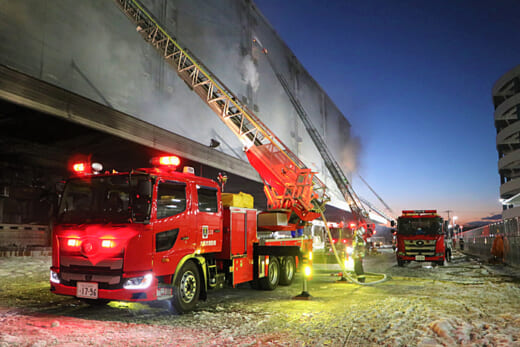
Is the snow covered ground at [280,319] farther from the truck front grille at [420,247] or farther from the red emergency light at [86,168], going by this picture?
the truck front grille at [420,247]

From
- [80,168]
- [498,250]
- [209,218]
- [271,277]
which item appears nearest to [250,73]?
[498,250]

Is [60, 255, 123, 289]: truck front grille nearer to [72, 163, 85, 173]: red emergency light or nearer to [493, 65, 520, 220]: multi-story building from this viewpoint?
[72, 163, 85, 173]: red emergency light

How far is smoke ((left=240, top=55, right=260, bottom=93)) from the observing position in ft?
121

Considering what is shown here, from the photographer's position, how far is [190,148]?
979 inches

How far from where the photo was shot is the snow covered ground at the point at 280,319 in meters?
5.25

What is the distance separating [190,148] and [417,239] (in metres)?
14.0

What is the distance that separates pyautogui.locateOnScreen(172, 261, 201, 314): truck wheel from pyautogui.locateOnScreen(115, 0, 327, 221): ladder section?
7075mm

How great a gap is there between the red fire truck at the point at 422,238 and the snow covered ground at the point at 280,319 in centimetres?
779

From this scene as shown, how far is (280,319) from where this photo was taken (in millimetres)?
6562

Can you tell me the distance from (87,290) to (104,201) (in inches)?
55.7

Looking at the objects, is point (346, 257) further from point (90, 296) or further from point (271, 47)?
point (271, 47)

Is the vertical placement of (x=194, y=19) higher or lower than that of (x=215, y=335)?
higher

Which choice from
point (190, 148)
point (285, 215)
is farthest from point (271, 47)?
point (285, 215)

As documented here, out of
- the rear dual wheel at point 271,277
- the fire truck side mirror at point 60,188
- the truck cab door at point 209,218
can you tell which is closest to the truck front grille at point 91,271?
the fire truck side mirror at point 60,188
